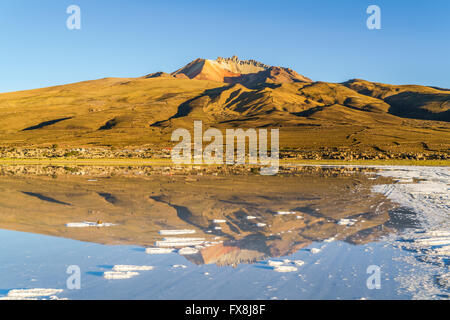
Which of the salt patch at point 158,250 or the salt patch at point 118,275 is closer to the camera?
the salt patch at point 118,275

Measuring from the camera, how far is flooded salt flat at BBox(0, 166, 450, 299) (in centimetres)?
684

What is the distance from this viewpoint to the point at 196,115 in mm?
137500

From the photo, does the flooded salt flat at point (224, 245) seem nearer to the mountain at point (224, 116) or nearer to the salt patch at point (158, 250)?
the salt patch at point (158, 250)

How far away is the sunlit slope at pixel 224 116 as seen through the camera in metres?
91.1

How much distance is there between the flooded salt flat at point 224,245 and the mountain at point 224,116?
53091 millimetres

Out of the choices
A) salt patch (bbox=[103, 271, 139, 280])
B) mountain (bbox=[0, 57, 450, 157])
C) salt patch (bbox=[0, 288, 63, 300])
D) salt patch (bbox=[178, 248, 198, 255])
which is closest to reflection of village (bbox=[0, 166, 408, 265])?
salt patch (bbox=[178, 248, 198, 255])

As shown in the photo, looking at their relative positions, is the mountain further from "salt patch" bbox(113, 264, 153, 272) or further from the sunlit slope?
"salt patch" bbox(113, 264, 153, 272)

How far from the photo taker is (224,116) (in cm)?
14075

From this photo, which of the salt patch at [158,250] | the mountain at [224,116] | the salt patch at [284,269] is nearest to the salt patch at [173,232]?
the salt patch at [158,250]

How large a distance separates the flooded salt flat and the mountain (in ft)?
174

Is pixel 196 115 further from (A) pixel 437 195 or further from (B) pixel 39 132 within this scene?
(A) pixel 437 195

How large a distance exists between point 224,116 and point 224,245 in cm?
13215

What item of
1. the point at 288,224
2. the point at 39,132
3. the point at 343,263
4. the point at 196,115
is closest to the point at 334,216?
the point at 288,224

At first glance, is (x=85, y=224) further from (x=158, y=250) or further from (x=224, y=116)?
(x=224, y=116)
